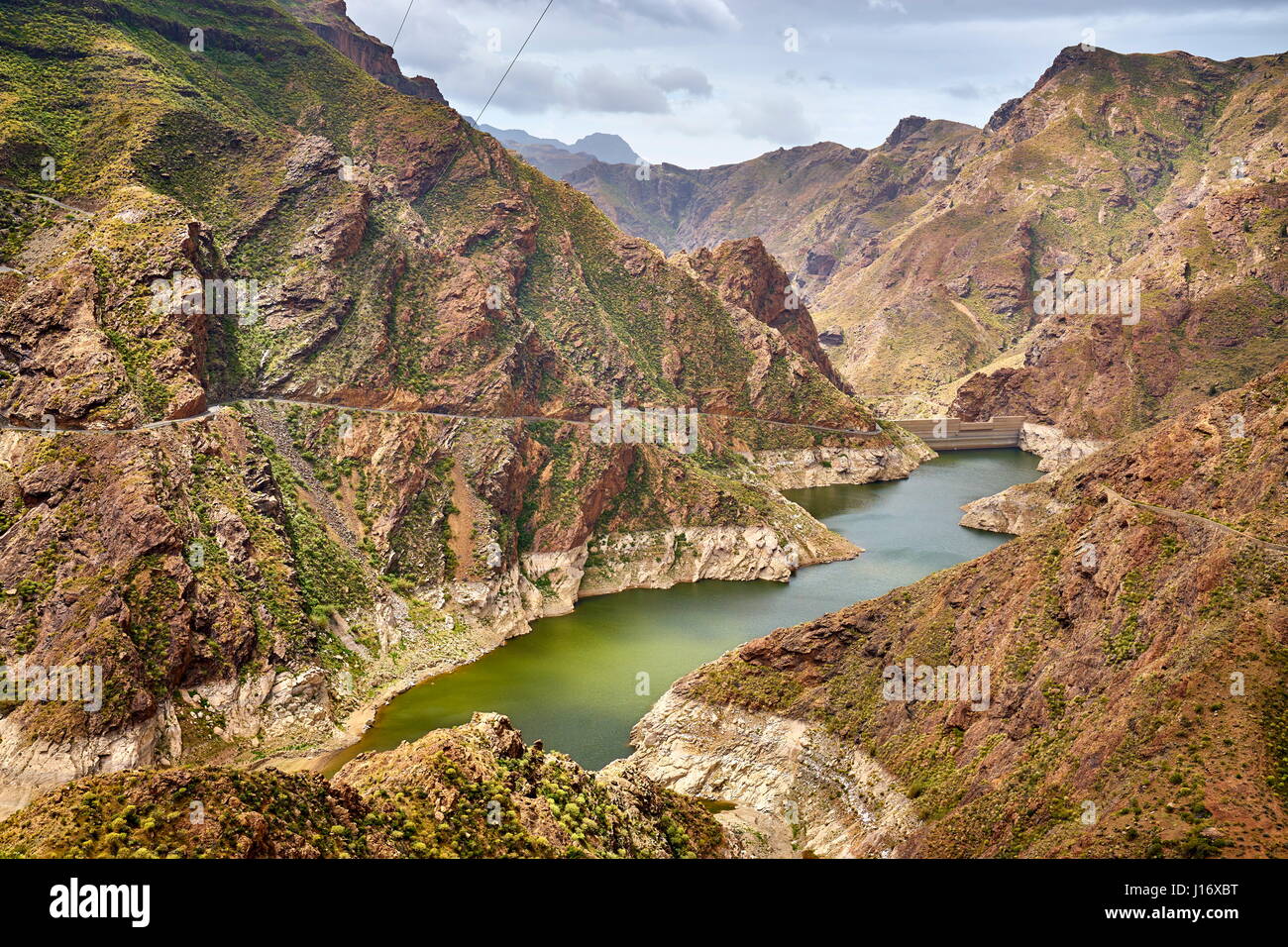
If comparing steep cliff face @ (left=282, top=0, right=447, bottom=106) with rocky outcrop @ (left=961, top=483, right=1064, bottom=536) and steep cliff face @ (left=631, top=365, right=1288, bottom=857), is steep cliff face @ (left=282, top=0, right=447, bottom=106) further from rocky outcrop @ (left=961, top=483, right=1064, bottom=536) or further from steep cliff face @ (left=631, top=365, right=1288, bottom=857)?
steep cliff face @ (left=631, top=365, right=1288, bottom=857)

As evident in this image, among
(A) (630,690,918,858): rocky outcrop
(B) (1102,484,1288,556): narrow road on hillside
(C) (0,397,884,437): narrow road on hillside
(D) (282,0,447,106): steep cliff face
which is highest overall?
(D) (282,0,447,106): steep cliff face

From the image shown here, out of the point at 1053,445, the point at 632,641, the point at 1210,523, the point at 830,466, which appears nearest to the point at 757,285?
the point at 830,466

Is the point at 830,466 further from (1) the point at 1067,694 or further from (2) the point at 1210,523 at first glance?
(1) the point at 1067,694

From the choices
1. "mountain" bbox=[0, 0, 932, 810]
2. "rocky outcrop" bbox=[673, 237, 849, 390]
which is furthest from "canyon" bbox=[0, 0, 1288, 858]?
"rocky outcrop" bbox=[673, 237, 849, 390]

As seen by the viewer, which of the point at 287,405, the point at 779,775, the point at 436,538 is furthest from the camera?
the point at 287,405

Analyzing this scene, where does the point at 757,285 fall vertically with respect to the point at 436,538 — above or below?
above

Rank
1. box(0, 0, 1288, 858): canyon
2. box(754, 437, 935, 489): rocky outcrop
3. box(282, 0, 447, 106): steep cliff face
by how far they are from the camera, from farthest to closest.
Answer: box(282, 0, 447, 106): steep cliff face < box(754, 437, 935, 489): rocky outcrop < box(0, 0, 1288, 858): canyon
